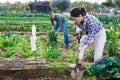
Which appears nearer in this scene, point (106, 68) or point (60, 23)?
point (106, 68)

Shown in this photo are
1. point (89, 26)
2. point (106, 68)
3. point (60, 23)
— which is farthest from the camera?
point (60, 23)

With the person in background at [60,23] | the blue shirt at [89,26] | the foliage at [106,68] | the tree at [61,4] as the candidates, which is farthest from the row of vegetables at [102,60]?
the tree at [61,4]

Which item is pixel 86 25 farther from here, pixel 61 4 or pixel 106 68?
pixel 61 4

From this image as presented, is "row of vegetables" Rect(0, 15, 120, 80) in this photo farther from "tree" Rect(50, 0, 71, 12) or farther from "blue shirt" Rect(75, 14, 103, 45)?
"tree" Rect(50, 0, 71, 12)

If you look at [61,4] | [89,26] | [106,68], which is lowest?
[61,4]

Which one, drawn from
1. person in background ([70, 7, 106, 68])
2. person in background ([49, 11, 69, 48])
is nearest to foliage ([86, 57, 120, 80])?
person in background ([70, 7, 106, 68])

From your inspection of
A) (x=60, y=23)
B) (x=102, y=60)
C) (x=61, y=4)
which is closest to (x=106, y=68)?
(x=102, y=60)

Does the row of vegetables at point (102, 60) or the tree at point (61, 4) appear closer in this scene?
the row of vegetables at point (102, 60)

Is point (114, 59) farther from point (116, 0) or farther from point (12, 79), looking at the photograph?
point (116, 0)

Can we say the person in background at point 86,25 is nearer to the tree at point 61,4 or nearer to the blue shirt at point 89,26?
the blue shirt at point 89,26

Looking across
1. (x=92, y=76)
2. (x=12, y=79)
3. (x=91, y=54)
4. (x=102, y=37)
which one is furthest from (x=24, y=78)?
(x=91, y=54)

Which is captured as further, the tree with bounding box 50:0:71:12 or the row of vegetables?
the tree with bounding box 50:0:71:12

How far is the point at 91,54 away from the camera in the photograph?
8.44m

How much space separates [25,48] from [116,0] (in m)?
29.5
